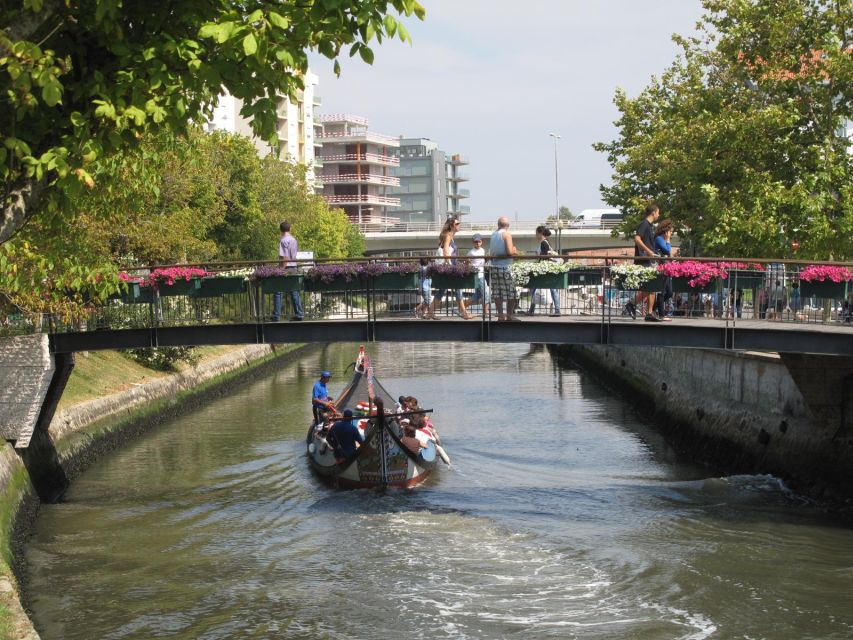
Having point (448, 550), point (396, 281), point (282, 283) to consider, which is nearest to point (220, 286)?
point (282, 283)

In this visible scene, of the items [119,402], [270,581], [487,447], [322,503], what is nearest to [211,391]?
[119,402]

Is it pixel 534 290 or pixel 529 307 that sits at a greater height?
pixel 534 290

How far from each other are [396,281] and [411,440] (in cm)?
469

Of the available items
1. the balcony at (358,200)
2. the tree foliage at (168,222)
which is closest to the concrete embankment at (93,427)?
the tree foliage at (168,222)

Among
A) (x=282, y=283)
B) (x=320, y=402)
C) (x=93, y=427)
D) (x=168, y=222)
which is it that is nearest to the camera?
(x=282, y=283)

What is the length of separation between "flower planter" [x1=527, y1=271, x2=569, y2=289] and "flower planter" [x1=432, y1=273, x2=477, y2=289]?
97cm

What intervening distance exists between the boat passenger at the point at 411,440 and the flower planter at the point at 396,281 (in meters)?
4.21

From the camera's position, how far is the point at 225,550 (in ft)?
62.3

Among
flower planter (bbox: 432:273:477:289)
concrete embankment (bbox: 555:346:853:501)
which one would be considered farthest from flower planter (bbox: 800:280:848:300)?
flower planter (bbox: 432:273:477:289)

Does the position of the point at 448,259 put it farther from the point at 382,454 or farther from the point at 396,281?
the point at 382,454

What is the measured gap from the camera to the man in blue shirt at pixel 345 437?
78.6 ft

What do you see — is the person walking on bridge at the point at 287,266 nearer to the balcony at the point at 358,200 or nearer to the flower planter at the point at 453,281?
the flower planter at the point at 453,281

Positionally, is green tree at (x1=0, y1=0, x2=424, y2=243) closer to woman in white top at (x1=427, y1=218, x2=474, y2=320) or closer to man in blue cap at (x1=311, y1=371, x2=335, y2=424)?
woman in white top at (x1=427, y1=218, x2=474, y2=320)

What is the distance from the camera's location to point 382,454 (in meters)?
23.3
